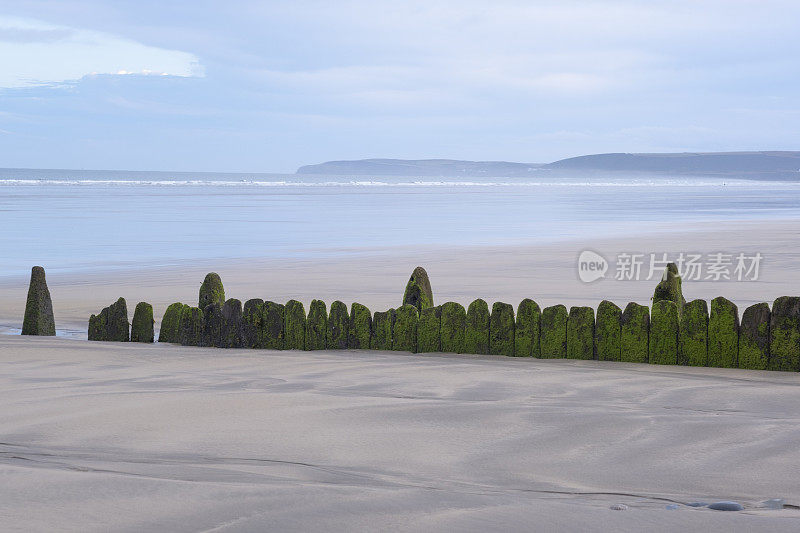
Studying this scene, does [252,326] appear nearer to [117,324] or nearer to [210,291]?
[210,291]

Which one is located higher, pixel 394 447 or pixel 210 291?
pixel 210 291

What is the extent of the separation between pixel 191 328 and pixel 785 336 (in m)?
4.52

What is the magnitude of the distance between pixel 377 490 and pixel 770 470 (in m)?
1.56

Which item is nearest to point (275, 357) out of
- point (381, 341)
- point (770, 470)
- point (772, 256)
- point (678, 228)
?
point (381, 341)

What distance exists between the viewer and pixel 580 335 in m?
6.26

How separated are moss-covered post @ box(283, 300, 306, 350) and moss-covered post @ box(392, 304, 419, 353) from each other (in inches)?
29.2

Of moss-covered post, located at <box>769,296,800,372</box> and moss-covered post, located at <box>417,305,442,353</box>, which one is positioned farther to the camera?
moss-covered post, located at <box>417,305,442,353</box>

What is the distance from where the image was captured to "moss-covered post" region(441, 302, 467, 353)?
6.56m

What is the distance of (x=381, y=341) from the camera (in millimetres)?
6734

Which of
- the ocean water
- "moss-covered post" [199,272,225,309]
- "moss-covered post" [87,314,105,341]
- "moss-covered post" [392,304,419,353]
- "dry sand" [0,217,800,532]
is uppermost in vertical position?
the ocean water

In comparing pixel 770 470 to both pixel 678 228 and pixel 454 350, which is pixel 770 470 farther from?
pixel 678 228

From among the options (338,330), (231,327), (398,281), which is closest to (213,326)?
(231,327)

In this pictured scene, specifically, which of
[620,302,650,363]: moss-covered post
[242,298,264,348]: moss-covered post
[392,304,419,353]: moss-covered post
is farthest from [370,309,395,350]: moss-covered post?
[620,302,650,363]: moss-covered post

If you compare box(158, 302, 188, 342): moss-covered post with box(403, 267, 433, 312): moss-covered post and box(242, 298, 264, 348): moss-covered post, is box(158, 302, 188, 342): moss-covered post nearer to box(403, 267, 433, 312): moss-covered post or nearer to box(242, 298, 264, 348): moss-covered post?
box(242, 298, 264, 348): moss-covered post
